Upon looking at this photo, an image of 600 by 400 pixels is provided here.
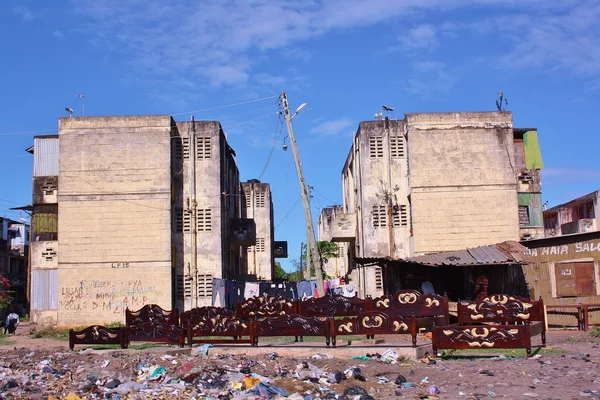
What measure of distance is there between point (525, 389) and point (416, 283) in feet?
61.2

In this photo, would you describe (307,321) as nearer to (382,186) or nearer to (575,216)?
(382,186)

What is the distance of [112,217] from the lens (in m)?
31.1

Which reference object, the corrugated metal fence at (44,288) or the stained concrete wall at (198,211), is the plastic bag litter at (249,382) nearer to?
the stained concrete wall at (198,211)

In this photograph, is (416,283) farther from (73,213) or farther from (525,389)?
(525,389)

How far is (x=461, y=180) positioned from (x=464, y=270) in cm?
597

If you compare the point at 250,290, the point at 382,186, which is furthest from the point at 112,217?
the point at 382,186

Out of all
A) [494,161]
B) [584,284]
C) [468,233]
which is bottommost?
[584,284]

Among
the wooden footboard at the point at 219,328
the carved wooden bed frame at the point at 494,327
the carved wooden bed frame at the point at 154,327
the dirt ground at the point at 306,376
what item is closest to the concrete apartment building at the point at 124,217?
the carved wooden bed frame at the point at 154,327

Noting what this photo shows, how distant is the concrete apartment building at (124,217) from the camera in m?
30.8

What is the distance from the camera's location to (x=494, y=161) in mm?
30969

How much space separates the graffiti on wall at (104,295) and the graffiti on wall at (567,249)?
16975 mm

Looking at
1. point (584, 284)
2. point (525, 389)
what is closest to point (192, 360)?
point (525, 389)

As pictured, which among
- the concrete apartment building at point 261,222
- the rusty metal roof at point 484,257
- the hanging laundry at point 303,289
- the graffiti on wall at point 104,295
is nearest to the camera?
the rusty metal roof at point 484,257

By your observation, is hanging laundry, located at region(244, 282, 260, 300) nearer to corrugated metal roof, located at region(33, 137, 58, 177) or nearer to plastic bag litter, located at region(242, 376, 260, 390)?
corrugated metal roof, located at region(33, 137, 58, 177)
